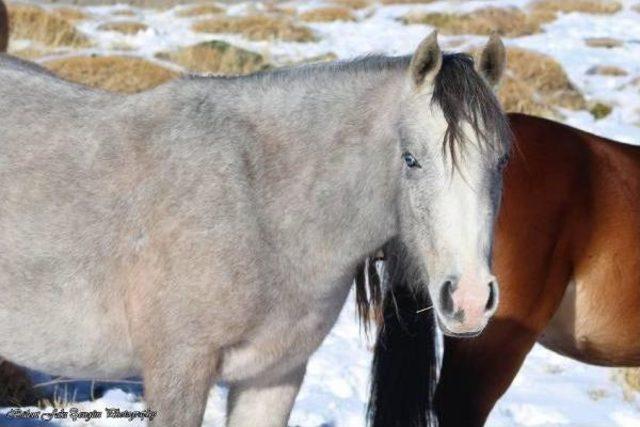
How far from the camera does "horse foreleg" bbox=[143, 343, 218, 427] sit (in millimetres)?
3135

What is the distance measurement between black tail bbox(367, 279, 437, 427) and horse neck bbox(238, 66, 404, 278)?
3.24 ft

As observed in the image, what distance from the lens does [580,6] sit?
2633 centimetres

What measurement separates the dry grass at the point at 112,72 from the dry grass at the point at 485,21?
8.91m

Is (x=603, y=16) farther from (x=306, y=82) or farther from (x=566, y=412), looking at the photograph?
(x=306, y=82)

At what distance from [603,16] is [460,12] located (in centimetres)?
306

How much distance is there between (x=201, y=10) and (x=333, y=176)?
79.0ft

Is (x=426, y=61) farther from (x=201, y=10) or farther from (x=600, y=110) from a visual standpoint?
(x=201, y=10)

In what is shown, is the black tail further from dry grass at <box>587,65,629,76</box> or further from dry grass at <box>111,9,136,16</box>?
dry grass at <box>111,9,136,16</box>

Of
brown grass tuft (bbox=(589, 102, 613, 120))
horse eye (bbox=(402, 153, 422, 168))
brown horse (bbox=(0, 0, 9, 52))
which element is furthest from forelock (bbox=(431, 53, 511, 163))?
brown grass tuft (bbox=(589, 102, 613, 120))

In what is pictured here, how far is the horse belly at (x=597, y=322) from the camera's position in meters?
4.46

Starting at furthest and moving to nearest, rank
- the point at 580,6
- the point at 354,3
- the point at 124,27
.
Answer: the point at 354,3, the point at 580,6, the point at 124,27

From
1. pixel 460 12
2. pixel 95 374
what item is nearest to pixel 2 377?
pixel 95 374

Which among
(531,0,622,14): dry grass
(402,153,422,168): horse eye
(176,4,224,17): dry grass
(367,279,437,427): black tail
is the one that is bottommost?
(176,4,224,17): dry grass

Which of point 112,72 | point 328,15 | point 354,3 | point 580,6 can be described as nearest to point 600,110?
point 112,72
